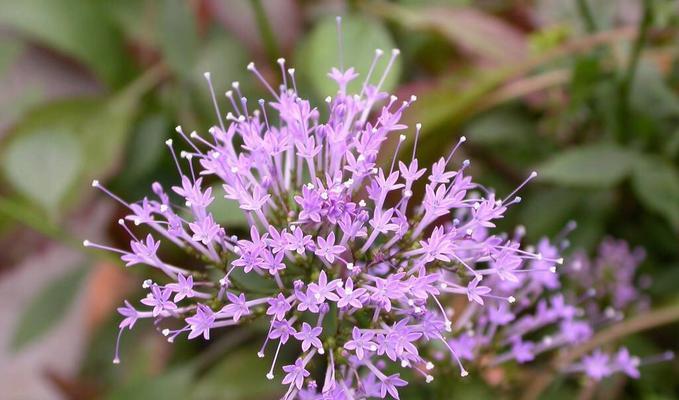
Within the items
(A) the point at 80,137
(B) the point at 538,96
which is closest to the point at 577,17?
(B) the point at 538,96

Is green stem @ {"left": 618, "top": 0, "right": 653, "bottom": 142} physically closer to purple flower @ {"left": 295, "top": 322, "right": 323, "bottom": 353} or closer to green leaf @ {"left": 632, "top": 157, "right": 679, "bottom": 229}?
green leaf @ {"left": 632, "top": 157, "right": 679, "bottom": 229}

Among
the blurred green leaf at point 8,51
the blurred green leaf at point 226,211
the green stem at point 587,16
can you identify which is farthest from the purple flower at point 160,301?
the blurred green leaf at point 8,51

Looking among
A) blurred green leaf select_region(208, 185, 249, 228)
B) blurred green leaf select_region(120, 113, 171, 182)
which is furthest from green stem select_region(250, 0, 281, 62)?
blurred green leaf select_region(208, 185, 249, 228)

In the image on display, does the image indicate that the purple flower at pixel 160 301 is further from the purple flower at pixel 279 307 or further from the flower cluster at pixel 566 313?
the flower cluster at pixel 566 313

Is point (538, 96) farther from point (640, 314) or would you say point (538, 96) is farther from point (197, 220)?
point (197, 220)

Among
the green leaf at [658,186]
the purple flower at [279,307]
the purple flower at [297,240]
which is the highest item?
the purple flower at [297,240]

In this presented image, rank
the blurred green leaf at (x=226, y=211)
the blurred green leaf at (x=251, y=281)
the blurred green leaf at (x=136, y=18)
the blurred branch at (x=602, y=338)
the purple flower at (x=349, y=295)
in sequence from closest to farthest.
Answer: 1. the purple flower at (x=349, y=295)
2. the blurred green leaf at (x=251, y=281)
3. the blurred green leaf at (x=226, y=211)
4. the blurred branch at (x=602, y=338)
5. the blurred green leaf at (x=136, y=18)
